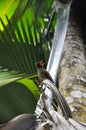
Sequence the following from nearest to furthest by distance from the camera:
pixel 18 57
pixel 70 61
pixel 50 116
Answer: pixel 50 116, pixel 70 61, pixel 18 57

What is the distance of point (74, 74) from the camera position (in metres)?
1.03

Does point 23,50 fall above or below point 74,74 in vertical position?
below

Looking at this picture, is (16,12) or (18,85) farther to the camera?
(16,12)

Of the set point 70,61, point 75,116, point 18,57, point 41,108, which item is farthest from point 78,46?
point 41,108

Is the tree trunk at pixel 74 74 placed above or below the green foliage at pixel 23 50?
above

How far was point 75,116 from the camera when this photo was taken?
80 centimetres

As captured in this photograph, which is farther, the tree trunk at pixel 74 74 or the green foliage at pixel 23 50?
the green foliage at pixel 23 50

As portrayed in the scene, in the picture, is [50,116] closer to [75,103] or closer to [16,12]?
[75,103]

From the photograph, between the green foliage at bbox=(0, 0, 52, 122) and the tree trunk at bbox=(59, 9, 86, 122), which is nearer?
the tree trunk at bbox=(59, 9, 86, 122)

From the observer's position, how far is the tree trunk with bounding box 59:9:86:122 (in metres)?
0.84

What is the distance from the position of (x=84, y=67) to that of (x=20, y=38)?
0.56 metres

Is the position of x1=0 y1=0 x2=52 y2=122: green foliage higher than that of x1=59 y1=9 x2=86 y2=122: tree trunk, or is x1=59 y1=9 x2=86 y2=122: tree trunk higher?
x1=59 y1=9 x2=86 y2=122: tree trunk

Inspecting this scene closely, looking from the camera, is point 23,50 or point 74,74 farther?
point 23,50

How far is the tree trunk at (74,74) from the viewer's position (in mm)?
842
